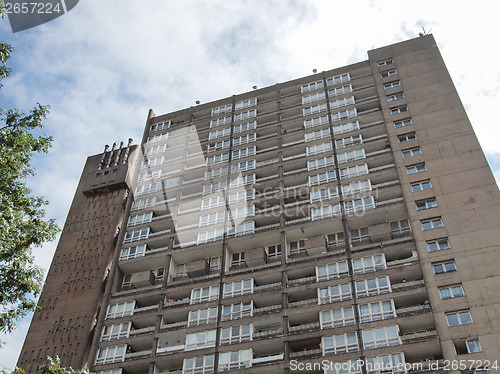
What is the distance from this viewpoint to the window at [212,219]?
56.4 m

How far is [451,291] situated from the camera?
1601 inches

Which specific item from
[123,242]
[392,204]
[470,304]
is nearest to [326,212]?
[392,204]

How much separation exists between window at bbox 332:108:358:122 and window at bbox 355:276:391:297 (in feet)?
80.3

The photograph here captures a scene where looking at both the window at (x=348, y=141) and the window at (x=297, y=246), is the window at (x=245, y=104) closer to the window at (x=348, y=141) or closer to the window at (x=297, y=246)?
the window at (x=348, y=141)

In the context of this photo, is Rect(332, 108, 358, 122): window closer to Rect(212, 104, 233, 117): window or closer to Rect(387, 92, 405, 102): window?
Rect(387, 92, 405, 102): window

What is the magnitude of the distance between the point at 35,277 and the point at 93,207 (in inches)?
1546

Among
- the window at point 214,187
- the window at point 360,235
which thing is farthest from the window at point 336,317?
the window at point 214,187

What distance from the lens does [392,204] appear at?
49969mm

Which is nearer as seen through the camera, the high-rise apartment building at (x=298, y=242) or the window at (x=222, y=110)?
the high-rise apartment building at (x=298, y=242)

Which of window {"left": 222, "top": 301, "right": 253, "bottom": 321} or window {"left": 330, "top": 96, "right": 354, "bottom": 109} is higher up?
window {"left": 330, "top": 96, "right": 354, "bottom": 109}

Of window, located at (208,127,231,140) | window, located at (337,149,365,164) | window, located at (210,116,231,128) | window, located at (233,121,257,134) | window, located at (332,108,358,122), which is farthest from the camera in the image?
window, located at (210,116,231,128)

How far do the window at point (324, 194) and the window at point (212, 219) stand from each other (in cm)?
1024

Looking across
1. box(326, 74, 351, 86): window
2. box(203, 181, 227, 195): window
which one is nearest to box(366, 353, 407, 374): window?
box(203, 181, 227, 195): window

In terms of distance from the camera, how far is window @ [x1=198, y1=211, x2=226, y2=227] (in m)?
56.4
